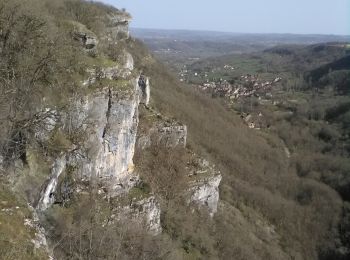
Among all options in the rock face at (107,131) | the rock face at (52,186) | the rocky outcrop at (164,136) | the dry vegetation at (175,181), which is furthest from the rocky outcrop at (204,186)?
the rock face at (52,186)

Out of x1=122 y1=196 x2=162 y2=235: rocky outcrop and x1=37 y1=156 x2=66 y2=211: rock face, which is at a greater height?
x1=37 y1=156 x2=66 y2=211: rock face

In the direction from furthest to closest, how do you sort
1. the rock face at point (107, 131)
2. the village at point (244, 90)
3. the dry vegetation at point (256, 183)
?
the village at point (244, 90) < the dry vegetation at point (256, 183) < the rock face at point (107, 131)

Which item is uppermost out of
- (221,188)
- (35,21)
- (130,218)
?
(35,21)

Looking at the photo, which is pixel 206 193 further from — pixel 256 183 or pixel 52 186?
pixel 256 183

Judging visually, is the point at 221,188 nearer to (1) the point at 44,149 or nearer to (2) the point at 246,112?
(1) the point at 44,149

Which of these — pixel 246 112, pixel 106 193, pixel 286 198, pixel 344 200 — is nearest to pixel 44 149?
pixel 106 193

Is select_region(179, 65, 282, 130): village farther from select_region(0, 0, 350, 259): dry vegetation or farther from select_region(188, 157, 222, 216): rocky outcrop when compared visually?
select_region(188, 157, 222, 216): rocky outcrop

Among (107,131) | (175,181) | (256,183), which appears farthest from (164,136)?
(256,183)

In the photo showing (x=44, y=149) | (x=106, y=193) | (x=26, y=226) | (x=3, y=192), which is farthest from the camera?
(x=106, y=193)

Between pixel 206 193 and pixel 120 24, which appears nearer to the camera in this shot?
pixel 206 193

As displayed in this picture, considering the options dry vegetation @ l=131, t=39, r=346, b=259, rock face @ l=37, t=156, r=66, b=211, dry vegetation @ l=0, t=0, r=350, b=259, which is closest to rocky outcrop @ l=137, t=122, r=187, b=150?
dry vegetation @ l=0, t=0, r=350, b=259

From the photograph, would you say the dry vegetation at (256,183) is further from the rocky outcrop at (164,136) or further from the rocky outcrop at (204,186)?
the rocky outcrop at (164,136)
